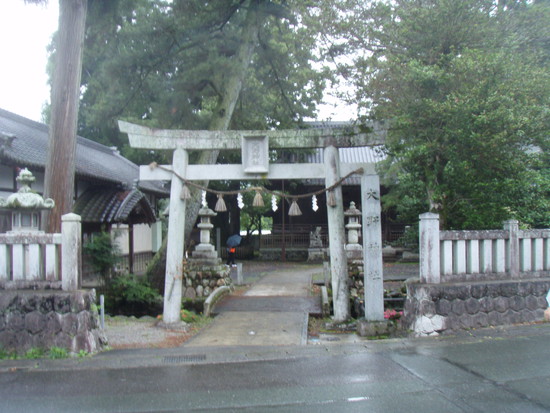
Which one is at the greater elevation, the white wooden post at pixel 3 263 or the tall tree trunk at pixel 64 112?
the tall tree trunk at pixel 64 112

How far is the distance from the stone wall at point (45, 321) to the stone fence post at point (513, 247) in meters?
7.56

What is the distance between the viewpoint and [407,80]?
10945 millimetres

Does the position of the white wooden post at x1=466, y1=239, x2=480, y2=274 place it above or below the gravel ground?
above

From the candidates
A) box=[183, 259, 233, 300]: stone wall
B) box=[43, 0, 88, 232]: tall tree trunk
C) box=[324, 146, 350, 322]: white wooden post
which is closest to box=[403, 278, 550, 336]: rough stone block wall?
box=[324, 146, 350, 322]: white wooden post

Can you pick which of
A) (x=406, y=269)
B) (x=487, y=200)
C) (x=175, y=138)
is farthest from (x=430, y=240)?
(x=406, y=269)

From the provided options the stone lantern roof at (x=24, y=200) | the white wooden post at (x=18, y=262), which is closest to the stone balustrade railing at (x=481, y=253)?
the white wooden post at (x=18, y=262)

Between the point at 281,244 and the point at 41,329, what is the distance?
20405mm

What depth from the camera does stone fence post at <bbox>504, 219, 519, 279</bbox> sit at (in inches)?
339

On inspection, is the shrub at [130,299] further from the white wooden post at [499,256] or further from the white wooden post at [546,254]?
the white wooden post at [546,254]

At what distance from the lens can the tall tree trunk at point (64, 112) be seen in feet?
35.2

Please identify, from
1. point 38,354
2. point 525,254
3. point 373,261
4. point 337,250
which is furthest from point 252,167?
point 525,254

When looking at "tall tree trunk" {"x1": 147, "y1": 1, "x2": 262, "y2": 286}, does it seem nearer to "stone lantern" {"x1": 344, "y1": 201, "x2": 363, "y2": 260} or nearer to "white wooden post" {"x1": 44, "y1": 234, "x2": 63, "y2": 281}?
"stone lantern" {"x1": 344, "y1": 201, "x2": 363, "y2": 260}

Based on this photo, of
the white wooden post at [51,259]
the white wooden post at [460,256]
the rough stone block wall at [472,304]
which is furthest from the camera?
the white wooden post at [460,256]

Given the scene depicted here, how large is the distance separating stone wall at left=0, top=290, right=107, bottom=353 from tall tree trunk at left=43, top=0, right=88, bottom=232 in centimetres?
380
